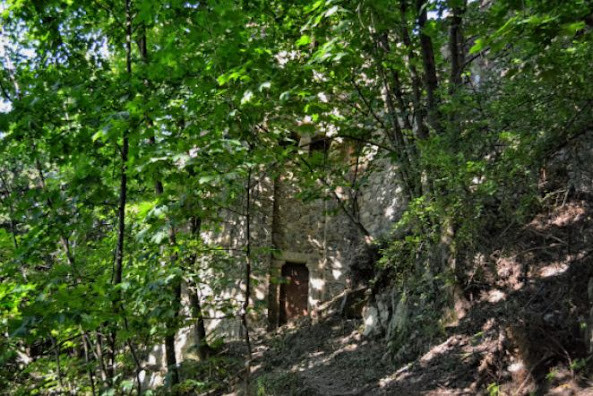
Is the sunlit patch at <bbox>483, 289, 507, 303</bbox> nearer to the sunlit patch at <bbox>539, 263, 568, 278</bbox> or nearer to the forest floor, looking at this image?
the forest floor

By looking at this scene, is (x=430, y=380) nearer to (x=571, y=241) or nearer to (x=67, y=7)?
(x=571, y=241)

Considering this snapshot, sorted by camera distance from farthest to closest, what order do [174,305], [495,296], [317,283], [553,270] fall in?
1. [317,283]
2. [495,296]
3. [553,270]
4. [174,305]

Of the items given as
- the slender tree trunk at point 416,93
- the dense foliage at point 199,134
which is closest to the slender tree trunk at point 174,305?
the dense foliage at point 199,134

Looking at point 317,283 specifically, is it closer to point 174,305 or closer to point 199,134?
point 174,305

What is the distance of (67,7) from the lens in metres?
4.57

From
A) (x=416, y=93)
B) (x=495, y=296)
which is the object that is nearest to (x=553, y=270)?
(x=495, y=296)

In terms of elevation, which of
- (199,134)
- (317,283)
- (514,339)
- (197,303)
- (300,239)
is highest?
(199,134)

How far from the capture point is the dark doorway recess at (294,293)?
11312 mm

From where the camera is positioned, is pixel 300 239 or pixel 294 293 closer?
pixel 294 293

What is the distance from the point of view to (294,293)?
11555mm

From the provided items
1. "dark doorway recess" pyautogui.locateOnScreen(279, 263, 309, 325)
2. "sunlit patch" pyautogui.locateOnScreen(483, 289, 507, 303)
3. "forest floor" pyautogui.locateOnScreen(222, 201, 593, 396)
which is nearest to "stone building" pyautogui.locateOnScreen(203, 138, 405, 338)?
"dark doorway recess" pyautogui.locateOnScreen(279, 263, 309, 325)

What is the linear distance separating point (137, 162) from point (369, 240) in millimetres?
5043

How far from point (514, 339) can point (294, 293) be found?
8283mm

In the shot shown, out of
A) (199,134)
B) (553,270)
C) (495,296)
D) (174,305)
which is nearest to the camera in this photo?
(174,305)
